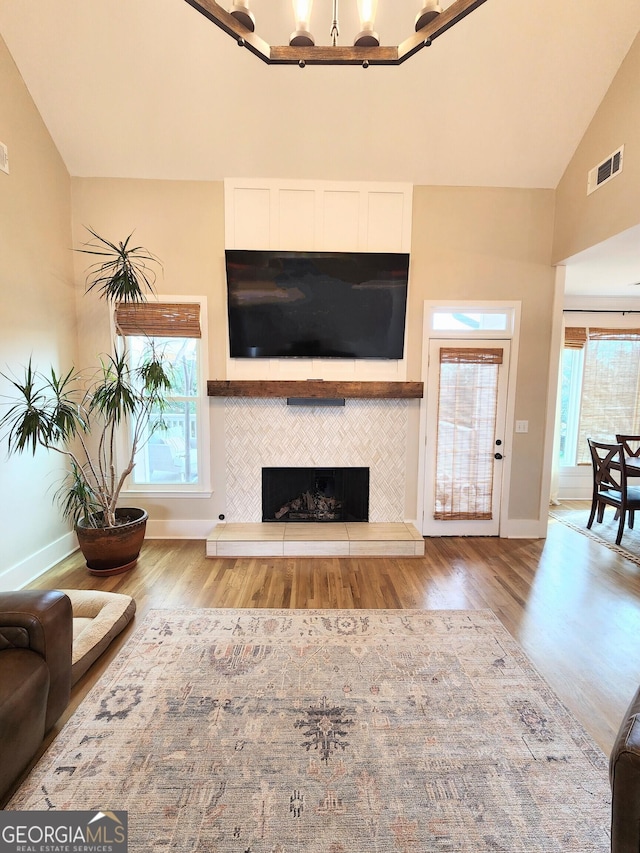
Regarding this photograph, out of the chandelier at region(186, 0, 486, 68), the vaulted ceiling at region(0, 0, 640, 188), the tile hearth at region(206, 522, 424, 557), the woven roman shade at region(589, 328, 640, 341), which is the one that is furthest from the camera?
the woven roman shade at region(589, 328, 640, 341)

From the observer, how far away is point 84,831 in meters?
1.34

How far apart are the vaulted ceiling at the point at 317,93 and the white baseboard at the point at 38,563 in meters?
3.38

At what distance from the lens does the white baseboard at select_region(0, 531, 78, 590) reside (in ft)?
9.55

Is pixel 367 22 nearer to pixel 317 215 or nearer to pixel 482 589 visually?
pixel 317 215

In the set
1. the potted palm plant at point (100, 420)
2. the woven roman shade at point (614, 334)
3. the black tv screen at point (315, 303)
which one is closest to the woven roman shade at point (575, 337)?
the woven roman shade at point (614, 334)

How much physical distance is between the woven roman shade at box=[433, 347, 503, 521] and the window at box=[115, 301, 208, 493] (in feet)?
7.92

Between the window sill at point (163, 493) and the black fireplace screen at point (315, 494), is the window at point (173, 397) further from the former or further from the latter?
the black fireplace screen at point (315, 494)

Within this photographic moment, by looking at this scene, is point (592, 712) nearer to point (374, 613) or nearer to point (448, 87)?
point (374, 613)

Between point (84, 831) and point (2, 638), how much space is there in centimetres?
76

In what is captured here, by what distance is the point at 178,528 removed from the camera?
396cm

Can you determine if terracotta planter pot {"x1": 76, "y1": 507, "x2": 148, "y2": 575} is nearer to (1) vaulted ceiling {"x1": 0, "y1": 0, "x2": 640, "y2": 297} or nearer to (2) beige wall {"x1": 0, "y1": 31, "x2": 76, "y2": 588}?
(2) beige wall {"x1": 0, "y1": 31, "x2": 76, "y2": 588}

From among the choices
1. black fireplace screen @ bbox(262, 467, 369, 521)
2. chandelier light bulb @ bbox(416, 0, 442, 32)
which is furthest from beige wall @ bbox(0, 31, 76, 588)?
chandelier light bulb @ bbox(416, 0, 442, 32)

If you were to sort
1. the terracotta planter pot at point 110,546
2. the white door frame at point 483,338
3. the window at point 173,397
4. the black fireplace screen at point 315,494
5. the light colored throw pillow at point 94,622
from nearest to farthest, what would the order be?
the light colored throw pillow at point 94,622 < the terracotta planter pot at point 110,546 < the window at point 173,397 < the white door frame at point 483,338 < the black fireplace screen at point 315,494

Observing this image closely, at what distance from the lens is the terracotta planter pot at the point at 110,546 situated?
3.15m
